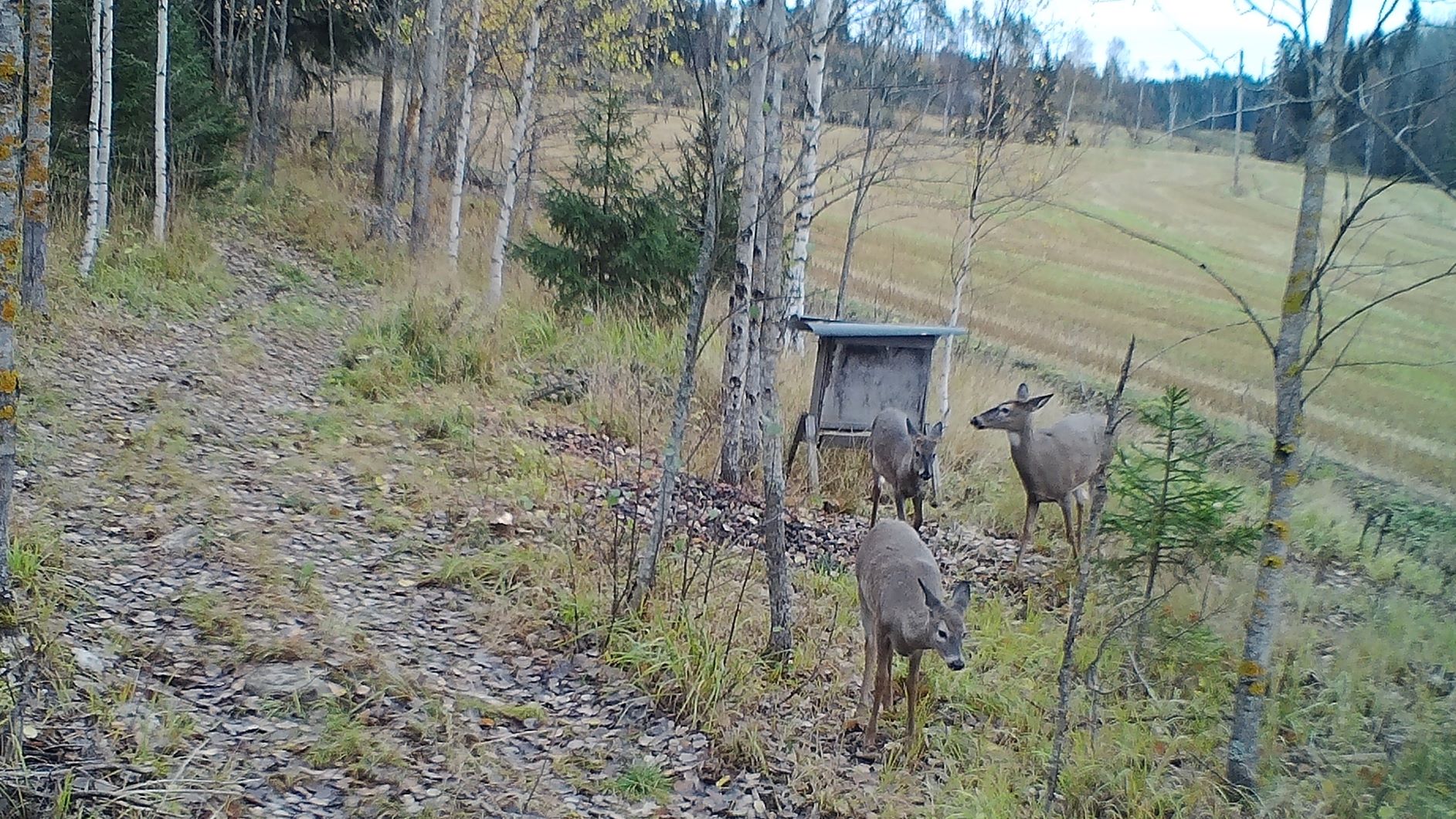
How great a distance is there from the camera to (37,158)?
7547 millimetres

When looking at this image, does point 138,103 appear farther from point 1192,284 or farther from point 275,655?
point 1192,284

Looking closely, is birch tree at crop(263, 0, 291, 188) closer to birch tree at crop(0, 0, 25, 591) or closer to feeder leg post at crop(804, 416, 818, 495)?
feeder leg post at crop(804, 416, 818, 495)

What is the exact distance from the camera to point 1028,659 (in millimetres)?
6328

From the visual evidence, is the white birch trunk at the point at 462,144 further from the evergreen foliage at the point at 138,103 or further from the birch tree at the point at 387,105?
the evergreen foliage at the point at 138,103

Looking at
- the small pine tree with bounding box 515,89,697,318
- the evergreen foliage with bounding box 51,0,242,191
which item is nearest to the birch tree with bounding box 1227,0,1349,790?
the small pine tree with bounding box 515,89,697,318

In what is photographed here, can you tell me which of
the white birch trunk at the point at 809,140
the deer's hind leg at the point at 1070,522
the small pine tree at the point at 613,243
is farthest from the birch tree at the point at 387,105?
the deer's hind leg at the point at 1070,522

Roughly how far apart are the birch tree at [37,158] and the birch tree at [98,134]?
0.74 m

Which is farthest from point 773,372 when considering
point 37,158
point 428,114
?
point 428,114

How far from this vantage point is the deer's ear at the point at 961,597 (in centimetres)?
514

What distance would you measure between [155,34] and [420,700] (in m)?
13.1

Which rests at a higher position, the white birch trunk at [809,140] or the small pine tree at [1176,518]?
the white birch trunk at [809,140]

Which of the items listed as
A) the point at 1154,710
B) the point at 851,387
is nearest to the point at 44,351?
the point at 851,387

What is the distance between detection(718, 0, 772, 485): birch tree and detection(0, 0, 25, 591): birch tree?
3.64 m

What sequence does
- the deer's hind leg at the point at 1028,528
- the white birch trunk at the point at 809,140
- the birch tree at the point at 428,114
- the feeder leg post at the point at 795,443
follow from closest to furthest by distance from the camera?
the deer's hind leg at the point at 1028,528
the white birch trunk at the point at 809,140
the feeder leg post at the point at 795,443
the birch tree at the point at 428,114
